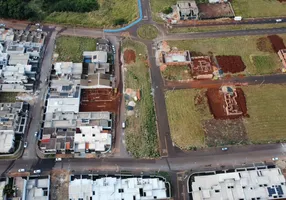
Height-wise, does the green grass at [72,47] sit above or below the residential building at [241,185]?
above

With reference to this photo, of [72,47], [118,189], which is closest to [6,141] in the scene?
[118,189]

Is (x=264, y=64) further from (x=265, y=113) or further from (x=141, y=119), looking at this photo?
(x=141, y=119)

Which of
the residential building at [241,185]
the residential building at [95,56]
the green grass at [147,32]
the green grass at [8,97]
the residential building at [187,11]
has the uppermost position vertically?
the residential building at [187,11]

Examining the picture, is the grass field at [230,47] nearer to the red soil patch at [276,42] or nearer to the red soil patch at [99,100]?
the red soil patch at [276,42]

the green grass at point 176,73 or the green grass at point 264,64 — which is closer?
the green grass at point 176,73

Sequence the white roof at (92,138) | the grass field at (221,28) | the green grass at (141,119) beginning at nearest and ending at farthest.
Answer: the white roof at (92,138) < the green grass at (141,119) < the grass field at (221,28)

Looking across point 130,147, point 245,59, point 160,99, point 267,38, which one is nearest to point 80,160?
point 130,147

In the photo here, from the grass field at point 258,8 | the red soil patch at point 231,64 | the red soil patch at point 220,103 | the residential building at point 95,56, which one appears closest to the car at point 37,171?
the residential building at point 95,56
